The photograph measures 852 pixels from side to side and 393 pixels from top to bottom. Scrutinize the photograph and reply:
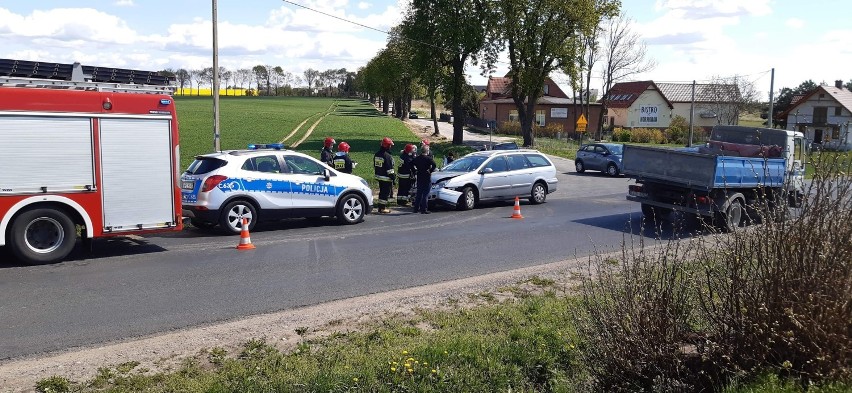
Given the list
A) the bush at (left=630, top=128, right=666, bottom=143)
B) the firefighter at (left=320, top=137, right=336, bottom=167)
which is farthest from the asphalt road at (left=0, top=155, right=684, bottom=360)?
the bush at (left=630, top=128, right=666, bottom=143)

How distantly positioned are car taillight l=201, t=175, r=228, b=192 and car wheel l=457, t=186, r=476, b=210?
258 inches

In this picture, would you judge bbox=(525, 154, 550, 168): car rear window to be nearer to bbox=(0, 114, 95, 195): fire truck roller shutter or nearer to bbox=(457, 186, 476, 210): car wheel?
bbox=(457, 186, 476, 210): car wheel

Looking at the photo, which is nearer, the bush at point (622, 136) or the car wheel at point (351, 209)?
the car wheel at point (351, 209)

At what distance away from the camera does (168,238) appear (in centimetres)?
1311

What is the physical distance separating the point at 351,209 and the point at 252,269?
5023mm

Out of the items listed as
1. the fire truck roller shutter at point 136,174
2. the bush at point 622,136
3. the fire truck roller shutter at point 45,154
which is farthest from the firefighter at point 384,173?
the bush at point 622,136

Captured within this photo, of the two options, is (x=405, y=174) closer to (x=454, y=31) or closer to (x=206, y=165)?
(x=206, y=165)

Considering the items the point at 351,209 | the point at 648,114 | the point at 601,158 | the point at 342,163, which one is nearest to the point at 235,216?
the point at 351,209

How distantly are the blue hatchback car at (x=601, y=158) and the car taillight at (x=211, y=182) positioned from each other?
20553 mm

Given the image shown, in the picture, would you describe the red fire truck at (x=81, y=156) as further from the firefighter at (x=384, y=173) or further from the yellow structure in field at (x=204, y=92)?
the yellow structure in field at (x=204, y=92)

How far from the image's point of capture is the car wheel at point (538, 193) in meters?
19.4

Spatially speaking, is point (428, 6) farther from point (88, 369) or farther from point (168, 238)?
point (88, 369)

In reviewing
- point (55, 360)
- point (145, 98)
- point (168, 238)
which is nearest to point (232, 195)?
point (168, 238)

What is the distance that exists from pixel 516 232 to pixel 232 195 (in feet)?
18.0
